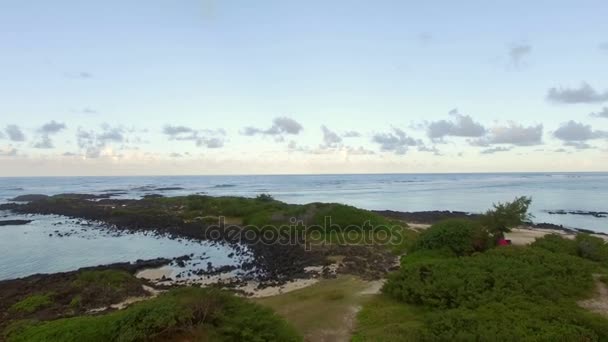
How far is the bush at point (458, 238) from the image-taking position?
2292cm

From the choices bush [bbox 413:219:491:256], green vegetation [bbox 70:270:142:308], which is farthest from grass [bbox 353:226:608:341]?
green vegetation [bbox 70:270:142:308]

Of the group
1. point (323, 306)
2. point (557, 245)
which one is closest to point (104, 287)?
point (323, 306)

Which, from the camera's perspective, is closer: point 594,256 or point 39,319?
point 39,319

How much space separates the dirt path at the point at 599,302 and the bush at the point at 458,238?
6989 mm

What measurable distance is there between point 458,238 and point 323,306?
11.1m

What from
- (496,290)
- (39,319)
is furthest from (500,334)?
(39,319)

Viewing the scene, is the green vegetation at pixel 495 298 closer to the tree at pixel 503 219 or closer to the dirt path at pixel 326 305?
the dirt path at pixel 326 305

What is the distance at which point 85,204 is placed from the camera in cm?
6681

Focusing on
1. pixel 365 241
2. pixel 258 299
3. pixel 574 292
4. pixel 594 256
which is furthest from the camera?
pixel 365 241

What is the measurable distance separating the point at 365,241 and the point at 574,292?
1636 centimetres

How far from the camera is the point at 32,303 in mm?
17562

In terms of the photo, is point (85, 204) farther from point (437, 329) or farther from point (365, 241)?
point (437, 329)

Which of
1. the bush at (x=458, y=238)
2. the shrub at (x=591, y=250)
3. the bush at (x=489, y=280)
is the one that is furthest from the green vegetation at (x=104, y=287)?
the shrub at (x=591, y=250)

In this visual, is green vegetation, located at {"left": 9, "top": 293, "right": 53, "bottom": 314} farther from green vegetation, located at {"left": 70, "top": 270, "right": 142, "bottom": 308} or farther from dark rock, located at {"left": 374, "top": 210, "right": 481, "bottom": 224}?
dark rock, located at {"left": 374, "top": 210, "right": 481, "bottom": 224}
